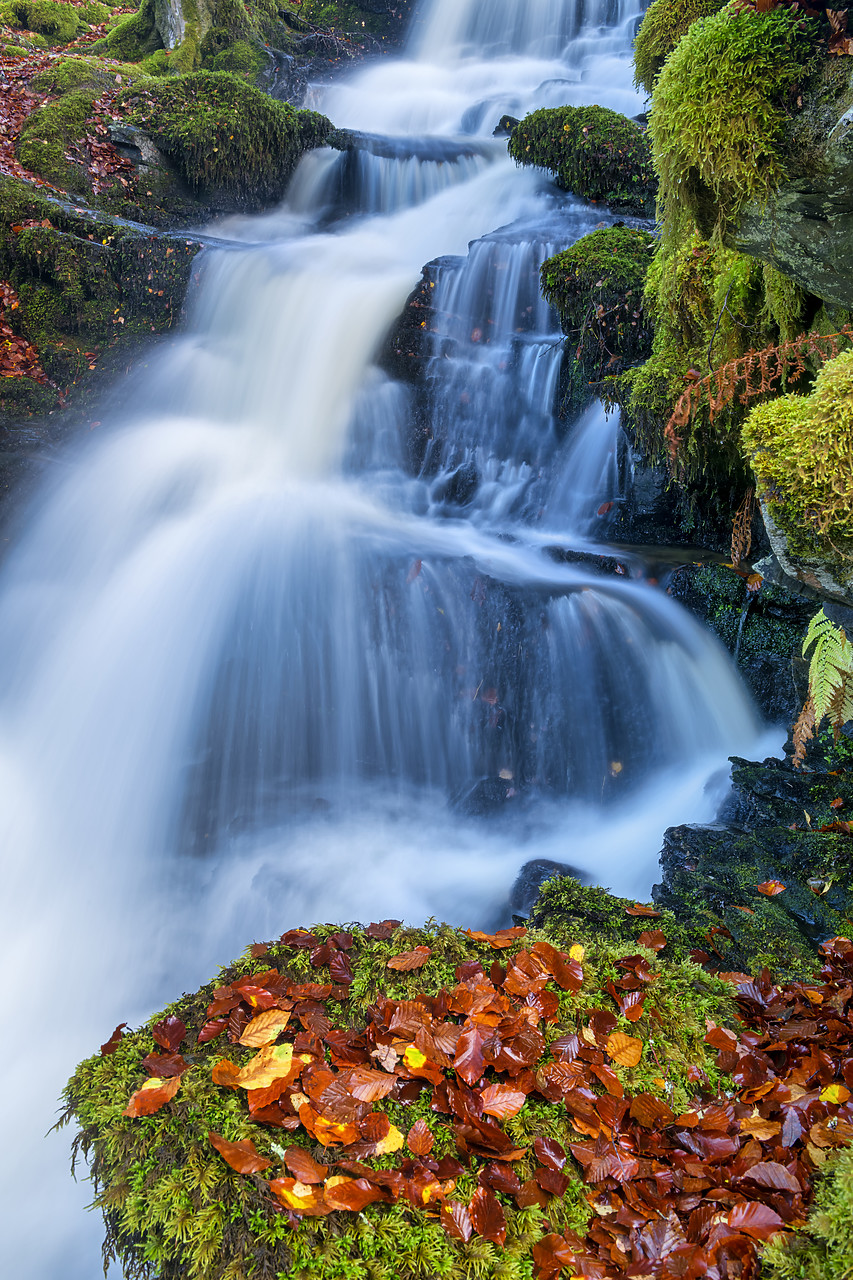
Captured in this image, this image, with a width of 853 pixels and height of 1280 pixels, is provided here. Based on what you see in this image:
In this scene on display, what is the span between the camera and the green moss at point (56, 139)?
984 centimetres

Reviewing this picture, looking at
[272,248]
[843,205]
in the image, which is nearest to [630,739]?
[843,205]

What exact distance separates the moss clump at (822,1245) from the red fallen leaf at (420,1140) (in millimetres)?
750

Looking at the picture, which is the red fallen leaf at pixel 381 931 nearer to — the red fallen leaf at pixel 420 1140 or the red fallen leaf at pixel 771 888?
the red fallen leaf at pixel 420 1140

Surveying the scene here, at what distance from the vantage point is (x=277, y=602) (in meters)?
5.91

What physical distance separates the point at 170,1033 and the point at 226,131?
42.0ft

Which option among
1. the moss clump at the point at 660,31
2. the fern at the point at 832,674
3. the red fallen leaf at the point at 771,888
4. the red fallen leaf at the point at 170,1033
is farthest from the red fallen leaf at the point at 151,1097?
the moss clump at the point at 660,31

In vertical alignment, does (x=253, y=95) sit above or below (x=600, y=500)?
above

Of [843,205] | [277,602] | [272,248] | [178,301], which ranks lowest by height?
[277,602]

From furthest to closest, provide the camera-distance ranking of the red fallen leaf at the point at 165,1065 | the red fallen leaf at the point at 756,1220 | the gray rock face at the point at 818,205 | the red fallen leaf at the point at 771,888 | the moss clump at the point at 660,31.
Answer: the moss clump at the point at 660,31 → the red fallen leaf at the point at 771,888 → the gray rock face at the point at 818,205 → the red fallen leaf at the point at 165,1065 → the red fallen leaf at the point at 756,1220

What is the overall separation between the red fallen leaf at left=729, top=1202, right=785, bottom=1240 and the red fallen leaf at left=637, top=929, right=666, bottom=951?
40.3 inches

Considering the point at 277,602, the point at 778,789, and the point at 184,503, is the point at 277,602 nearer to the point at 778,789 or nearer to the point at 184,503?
the point at 184,503

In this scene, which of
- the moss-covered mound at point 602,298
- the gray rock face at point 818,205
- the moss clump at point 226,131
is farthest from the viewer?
the moss clump at point 226,131

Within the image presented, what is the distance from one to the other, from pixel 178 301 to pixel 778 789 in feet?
29.4

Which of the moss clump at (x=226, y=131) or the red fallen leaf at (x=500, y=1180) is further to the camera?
the moss clump at (x=226, y=131)
